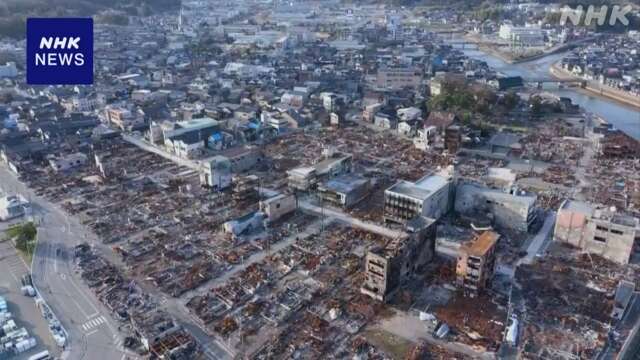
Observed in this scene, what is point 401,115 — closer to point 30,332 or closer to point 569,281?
point 569,281

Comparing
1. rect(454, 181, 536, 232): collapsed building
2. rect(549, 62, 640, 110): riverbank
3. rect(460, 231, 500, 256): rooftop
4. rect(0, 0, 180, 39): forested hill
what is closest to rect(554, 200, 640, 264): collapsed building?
rect(454, 181, 536, 232): collapsed building

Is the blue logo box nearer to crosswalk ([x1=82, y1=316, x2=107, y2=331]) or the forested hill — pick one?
crosswalk ([x1=82, y1=316, x2=107, y2=331])

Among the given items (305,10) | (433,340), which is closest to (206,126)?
(433,340)

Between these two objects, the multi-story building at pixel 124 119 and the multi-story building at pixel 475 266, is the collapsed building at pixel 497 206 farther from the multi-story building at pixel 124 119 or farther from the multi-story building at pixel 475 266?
the multi-story building at pixel 124 119

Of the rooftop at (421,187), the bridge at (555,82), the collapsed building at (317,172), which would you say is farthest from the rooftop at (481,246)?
the bridge at (555,82)

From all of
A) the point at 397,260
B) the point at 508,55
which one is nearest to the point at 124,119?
the point at 397,260
